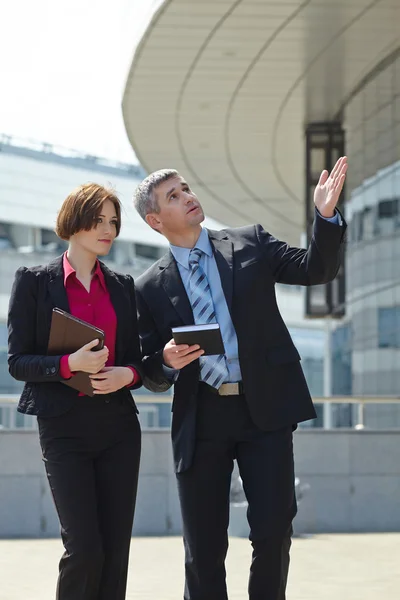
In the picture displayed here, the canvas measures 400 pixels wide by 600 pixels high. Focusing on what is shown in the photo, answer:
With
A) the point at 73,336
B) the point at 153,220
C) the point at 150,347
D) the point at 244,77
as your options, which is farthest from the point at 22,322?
the point at 244,77

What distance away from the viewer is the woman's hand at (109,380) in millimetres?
4949

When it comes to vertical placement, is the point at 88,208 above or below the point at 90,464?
above

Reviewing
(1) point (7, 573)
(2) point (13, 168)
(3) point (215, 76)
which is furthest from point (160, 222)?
(2) point (13, 168)

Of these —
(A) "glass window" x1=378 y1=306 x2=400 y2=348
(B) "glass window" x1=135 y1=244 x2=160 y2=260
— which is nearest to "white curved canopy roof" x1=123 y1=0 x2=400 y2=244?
(A) "glass window" x1=378 y1=306 x2=400 y2=348

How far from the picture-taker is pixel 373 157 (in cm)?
2402

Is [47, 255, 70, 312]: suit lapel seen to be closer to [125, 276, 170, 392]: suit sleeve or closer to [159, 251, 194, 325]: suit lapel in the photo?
[125, 276, 170, 392]: suit sleeve

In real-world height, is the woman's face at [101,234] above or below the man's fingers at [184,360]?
above

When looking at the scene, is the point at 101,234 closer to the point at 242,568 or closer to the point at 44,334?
the point at 44,334

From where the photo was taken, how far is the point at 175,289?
5.30m

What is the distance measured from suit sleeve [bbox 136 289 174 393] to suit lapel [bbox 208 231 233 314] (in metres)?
0.38

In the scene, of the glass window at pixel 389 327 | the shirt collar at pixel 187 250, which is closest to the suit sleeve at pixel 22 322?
the shirt collar at pixel 187 250

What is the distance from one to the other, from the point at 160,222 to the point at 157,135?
18318 mm

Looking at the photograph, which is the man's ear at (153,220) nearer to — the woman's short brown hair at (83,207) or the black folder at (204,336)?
the woman's short brown hair at (83,207)

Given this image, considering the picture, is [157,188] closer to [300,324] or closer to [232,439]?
[232,439]
